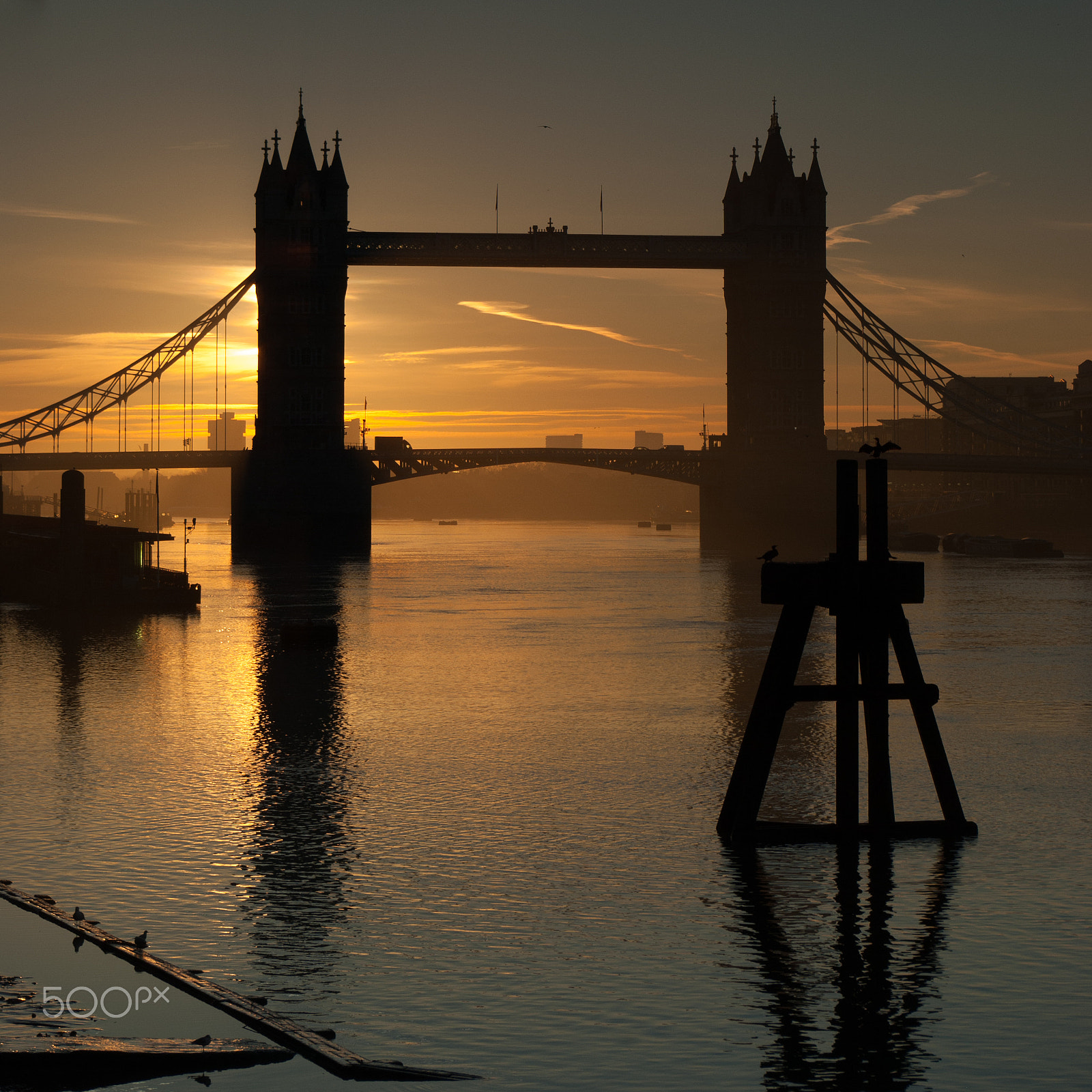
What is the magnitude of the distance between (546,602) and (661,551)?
86627 millimetres

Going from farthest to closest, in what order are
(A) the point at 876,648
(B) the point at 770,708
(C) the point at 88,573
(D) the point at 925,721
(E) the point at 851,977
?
1. (C) the point at 88,573
2. (D) the point at 925,721
3. (B) the point at 770,708
4. (A) the point at 876,648
5. (E) the point at 851,977

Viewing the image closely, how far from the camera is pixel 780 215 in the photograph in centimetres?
14838

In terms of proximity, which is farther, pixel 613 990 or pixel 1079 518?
pixel 1079 518

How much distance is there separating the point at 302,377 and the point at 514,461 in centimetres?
2477

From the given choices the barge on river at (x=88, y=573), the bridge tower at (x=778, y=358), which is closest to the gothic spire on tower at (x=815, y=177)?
the bridge tower at (x=778, y=358)

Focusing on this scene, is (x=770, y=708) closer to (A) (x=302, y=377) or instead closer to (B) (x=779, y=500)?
(A) (x=302, y=377)

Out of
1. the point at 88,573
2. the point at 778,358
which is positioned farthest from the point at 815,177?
the point at 88,573

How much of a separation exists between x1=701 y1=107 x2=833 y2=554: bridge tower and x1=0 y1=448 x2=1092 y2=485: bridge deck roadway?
4395mm

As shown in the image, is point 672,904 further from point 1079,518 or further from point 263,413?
point 1079,518

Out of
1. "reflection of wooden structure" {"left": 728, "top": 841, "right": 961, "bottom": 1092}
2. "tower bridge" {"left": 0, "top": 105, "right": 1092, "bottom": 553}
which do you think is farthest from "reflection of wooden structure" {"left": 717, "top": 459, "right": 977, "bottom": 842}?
"tower bridge" {"left": 0, "top": 105, "right": 1092, "bottom": 553}

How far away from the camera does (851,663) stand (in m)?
19.0

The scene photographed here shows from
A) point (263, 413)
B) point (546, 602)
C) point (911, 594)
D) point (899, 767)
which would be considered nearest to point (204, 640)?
point (546, 602)

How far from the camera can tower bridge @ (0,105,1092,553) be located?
137000 mm

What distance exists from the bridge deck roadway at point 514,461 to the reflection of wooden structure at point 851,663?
12424 centimetres
